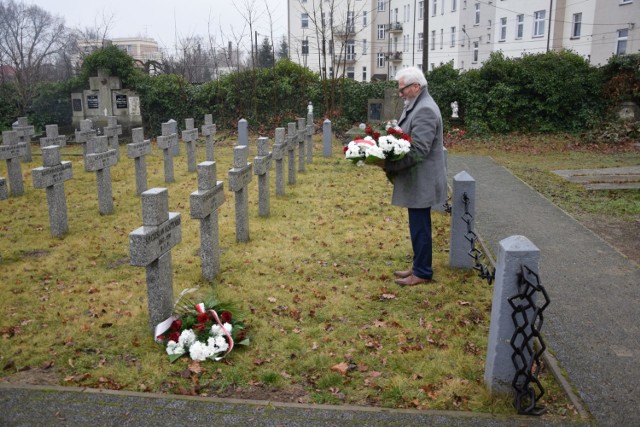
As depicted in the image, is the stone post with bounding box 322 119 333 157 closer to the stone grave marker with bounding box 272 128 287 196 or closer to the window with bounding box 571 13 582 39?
the stone grave marker with bounding box 272 128 287 196

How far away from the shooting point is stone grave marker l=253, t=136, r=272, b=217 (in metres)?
8.55

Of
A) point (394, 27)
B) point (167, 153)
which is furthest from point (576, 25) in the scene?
point (394, 27)

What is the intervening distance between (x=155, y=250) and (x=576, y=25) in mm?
30855

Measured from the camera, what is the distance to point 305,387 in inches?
161

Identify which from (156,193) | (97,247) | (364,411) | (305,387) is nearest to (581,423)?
(364,411)

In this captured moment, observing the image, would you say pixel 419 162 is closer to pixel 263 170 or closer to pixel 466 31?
pixel 263 170

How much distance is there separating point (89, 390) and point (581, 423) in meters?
3.21

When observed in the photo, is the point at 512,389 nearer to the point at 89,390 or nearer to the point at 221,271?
the point at 89,390

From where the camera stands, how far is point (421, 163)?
5594mm

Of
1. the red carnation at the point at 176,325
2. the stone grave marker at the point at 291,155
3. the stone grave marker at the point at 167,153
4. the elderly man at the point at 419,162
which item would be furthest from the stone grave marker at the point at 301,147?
the red carnation at the point at 176,325

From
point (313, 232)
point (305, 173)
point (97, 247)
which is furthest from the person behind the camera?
point (305, 173)

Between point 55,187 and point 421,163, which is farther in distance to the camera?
point 55,187

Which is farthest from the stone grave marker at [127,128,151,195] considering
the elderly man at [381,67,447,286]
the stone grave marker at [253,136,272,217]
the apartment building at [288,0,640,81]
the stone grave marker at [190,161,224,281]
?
the apartment building at [288,0,640,81]

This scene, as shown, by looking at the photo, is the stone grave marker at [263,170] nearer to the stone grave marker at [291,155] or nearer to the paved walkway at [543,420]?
the stone grave marker at [291,155]
